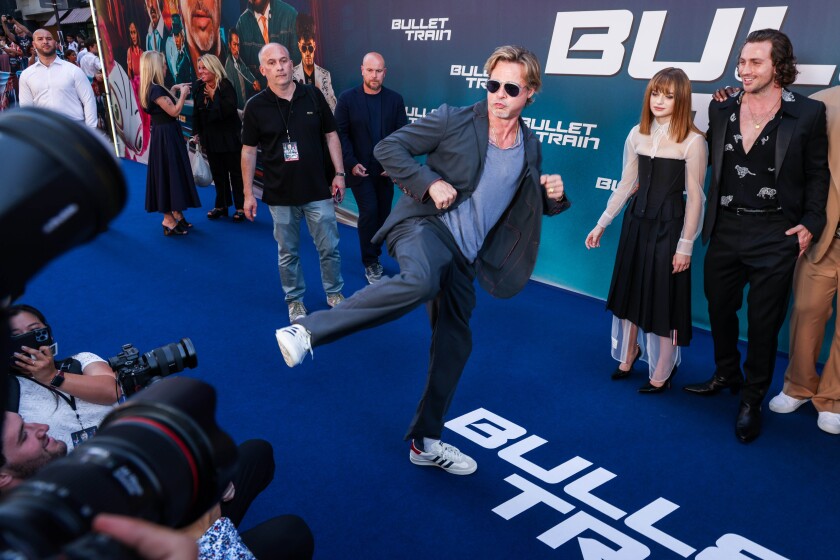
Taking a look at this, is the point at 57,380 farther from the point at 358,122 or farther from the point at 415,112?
the point at 415,112

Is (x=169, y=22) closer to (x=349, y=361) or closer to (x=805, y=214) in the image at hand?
(x=349, y=361)

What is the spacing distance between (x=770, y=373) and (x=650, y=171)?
1.14 m

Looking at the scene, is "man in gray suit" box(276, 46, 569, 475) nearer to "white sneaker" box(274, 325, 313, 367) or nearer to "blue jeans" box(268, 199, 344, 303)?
"white sneaker" box(274, 325, 313, 367)

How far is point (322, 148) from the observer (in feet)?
15.3

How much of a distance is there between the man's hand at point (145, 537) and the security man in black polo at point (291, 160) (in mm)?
3717

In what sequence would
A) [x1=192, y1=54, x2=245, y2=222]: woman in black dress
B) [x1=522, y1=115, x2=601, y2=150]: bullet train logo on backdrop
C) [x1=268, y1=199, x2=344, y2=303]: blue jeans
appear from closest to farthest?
[x1=268, y1=199, x2=344, y2=303]: blue jeans
[x1=522, y1=115, x2=601, y2=150]: bullet train logo on backdrop
[x1=192, y1=54, x2=245, y2=222]: woman in black dress

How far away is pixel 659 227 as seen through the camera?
139 inches

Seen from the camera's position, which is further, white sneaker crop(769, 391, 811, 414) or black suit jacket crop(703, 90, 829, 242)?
white sneaker crop(769, 391, 811, 414)

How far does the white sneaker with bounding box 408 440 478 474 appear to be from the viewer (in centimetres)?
297

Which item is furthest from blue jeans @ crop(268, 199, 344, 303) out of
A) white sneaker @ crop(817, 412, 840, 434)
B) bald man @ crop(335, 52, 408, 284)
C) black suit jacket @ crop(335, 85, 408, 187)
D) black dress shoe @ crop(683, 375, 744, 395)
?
white sneaker @ crop(817, 412, 840, 434)

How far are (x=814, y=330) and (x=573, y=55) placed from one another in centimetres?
258

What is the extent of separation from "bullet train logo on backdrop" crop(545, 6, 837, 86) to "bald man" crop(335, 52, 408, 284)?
1.27m

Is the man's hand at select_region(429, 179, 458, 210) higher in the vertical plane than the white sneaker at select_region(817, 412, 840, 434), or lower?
higher

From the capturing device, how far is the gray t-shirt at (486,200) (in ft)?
9.19
